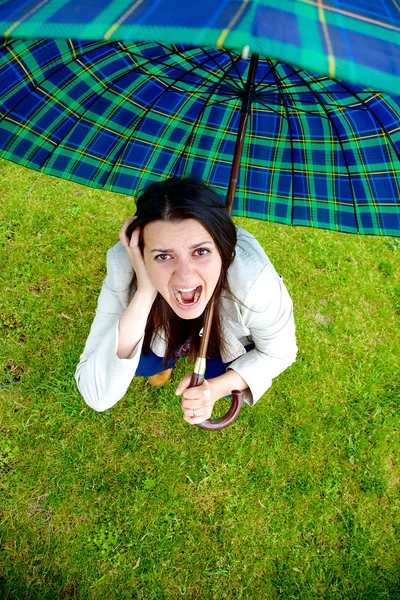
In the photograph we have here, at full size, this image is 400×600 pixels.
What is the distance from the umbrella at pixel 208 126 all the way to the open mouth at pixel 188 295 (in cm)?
28

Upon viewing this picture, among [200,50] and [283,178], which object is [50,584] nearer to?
[283,178]

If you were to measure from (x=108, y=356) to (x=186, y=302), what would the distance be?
0.59 metres

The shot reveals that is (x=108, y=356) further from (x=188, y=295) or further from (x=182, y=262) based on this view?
(x=182, y=262)

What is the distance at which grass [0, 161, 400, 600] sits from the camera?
3031 mm

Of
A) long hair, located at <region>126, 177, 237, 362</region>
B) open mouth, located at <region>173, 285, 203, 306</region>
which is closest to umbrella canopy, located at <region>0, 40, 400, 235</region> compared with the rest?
long hair, located at <region>126, 177, 237, 362</region>

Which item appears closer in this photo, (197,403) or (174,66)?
(197,403)

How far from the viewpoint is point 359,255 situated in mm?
4656

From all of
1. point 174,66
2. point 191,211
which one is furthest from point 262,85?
point 191,211

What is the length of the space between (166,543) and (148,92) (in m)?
3.18

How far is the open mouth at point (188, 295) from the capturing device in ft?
6.48

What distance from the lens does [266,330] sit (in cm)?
251

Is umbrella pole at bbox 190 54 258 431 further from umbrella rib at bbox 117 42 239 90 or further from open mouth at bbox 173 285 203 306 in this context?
umbrella rib at bbox 117 42 239 90

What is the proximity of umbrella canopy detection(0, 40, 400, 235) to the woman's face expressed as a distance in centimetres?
74

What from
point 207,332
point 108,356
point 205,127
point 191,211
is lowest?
point 108,356
